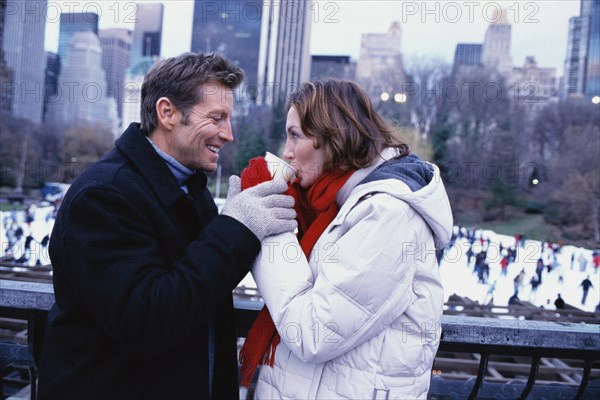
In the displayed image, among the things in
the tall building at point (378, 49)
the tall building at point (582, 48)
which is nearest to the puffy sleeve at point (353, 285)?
the tall building at point (378, 49)

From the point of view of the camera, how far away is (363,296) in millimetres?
1313

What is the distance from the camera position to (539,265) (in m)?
19.3

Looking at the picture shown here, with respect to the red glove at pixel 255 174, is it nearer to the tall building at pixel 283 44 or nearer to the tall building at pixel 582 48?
the tall building at pixel 283 44

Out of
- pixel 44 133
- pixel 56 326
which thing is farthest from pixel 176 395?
pixel 44 133

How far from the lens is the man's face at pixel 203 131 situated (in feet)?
5.25

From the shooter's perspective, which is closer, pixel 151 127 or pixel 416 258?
pixel 416 258

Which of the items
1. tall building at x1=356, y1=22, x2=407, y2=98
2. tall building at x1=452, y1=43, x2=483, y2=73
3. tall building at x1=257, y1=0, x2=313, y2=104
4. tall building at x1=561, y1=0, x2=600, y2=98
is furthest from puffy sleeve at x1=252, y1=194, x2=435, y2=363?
tall building at x1=561, y1=0, x2=600, y2=98

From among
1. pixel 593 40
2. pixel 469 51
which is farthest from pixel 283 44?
pixel 593 40

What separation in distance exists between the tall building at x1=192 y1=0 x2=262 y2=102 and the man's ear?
9505cm

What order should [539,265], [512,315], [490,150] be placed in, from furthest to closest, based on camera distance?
[490,150]
[539,265]
[512,315]

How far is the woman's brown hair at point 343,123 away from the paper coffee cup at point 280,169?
4.6 inches

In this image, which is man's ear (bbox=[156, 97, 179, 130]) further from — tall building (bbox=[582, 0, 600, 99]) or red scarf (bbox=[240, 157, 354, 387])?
tall building (bbox=[582, 0, 600, 99])

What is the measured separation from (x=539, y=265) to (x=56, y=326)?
20556 millimetres

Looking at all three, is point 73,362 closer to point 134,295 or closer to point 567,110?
point 134,295
